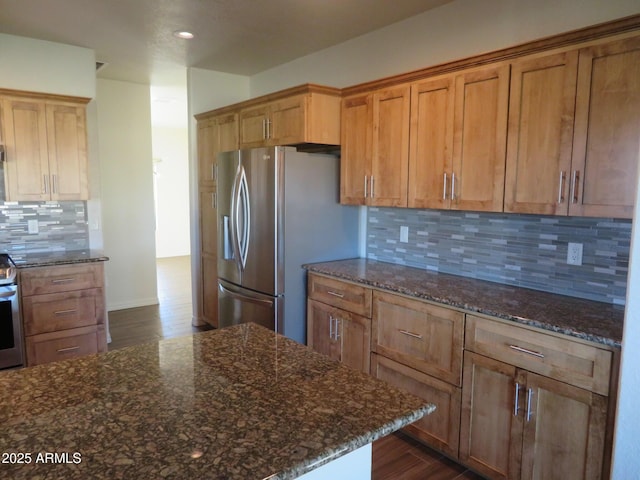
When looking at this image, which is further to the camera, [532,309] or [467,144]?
[467,144]

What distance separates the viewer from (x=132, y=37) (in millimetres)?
3547

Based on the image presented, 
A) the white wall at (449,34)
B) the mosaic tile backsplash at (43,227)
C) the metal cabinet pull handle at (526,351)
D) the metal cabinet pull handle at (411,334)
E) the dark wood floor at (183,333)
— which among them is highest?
the white wall at (449,34)

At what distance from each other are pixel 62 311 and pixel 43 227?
1.02m

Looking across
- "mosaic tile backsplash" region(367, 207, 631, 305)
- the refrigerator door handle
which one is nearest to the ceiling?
the refrigerator door handle

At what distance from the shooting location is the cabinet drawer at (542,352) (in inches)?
67.5

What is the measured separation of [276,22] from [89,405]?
2925 mm

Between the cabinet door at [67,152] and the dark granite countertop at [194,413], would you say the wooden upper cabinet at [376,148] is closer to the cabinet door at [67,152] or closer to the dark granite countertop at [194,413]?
the dark granite countertop at [194,413]

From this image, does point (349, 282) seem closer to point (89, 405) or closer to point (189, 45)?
point (89, 405)

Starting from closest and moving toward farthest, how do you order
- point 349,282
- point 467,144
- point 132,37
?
point 467,144 < point 349,282 < point 132,37

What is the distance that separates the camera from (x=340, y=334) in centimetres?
294

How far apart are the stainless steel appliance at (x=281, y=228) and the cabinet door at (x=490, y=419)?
1.41m

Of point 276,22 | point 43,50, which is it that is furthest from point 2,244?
point 276,22

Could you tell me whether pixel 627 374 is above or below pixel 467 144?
below

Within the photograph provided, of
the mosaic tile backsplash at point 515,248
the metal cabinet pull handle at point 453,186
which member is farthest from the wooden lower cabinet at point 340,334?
the metal cabinet pull handle at point 453,186
